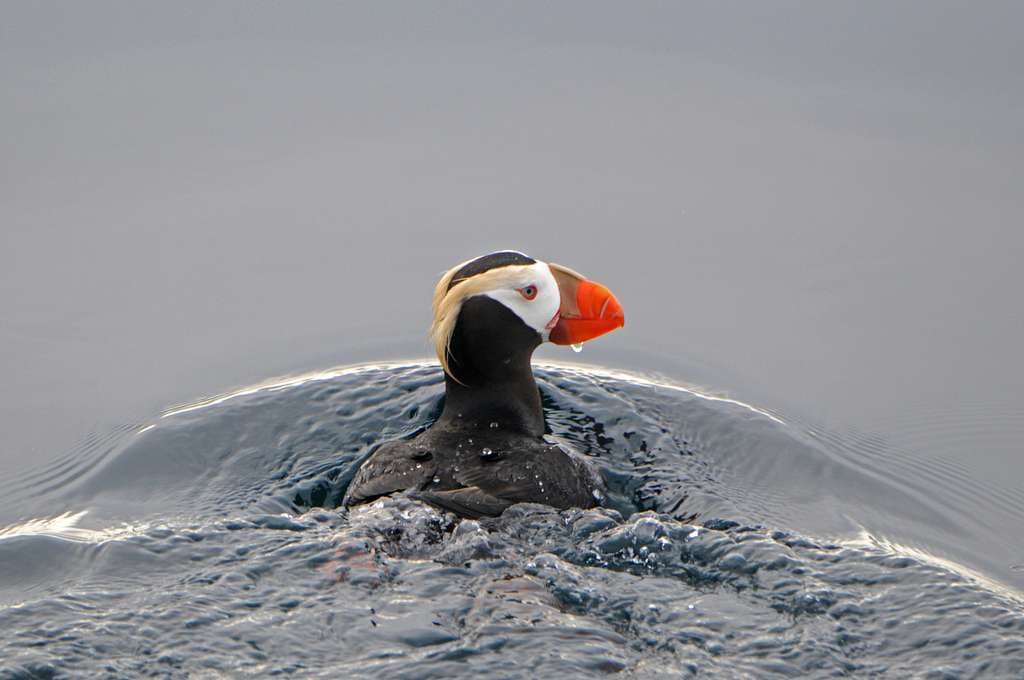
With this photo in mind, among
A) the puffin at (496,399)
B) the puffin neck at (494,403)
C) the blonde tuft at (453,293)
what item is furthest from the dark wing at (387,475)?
the blonde tuft at (453,293)

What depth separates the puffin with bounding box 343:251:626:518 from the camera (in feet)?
22.7

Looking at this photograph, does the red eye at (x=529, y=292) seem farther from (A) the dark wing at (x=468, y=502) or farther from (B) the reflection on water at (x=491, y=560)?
(A) the dark wing at (x=468, y=502)

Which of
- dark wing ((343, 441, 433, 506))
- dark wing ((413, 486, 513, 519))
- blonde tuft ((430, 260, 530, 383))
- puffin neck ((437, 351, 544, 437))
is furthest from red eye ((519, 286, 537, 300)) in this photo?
dark wing ((413, 486, 513, 519))

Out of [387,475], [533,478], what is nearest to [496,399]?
[533,478]

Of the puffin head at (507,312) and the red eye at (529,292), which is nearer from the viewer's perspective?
the puffin head at (507,312)

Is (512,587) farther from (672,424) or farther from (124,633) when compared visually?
(672,424)

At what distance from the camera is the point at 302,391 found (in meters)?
8.55

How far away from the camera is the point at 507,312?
755cm

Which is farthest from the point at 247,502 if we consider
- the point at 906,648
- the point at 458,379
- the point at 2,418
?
the point at 906,648

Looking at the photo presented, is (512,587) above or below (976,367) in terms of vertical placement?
below

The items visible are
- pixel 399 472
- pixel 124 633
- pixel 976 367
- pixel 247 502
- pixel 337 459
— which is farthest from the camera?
pixel 976 367

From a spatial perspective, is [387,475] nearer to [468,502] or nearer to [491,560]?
[468,502]

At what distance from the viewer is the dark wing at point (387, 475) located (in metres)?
6.91

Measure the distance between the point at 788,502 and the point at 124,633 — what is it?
11.7 ft
